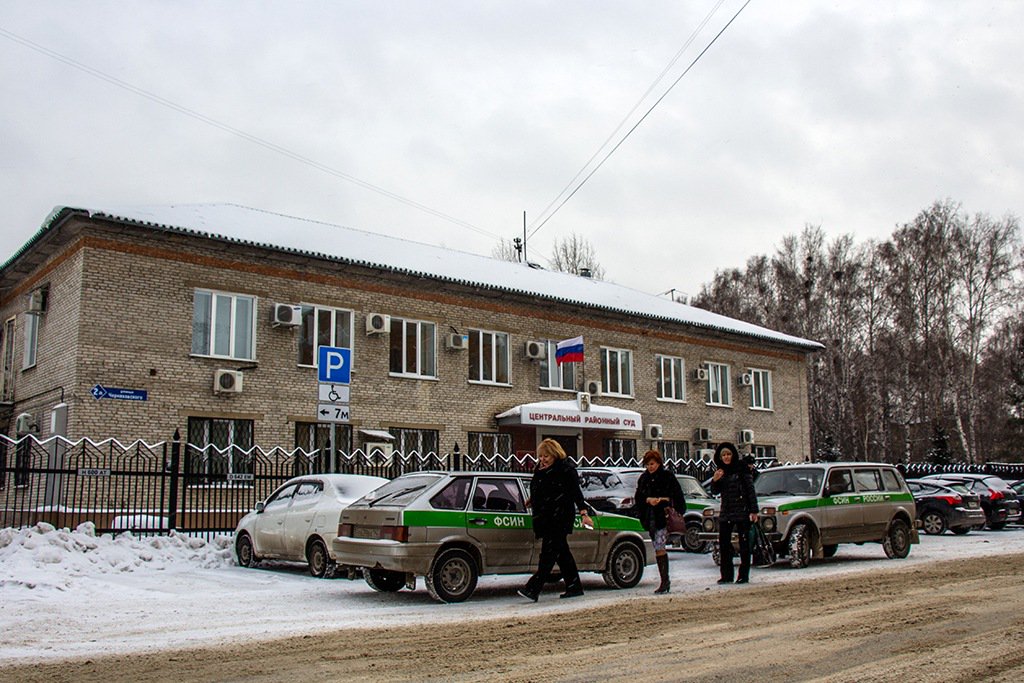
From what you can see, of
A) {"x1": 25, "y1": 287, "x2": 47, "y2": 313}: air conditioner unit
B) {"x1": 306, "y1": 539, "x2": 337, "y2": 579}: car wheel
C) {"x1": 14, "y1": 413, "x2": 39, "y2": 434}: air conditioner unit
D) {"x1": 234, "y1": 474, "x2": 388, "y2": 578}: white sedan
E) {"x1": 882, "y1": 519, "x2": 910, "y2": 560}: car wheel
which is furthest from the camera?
{"x1": 25, "y1": 287, "x2": 47, "y2": 313}: air conditioner unit

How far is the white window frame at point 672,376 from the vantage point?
30969 mm

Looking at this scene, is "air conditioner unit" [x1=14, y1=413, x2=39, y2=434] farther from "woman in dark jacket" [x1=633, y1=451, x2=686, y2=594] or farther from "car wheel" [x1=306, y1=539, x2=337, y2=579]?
"woman in dark jacket" [x1=633, y1=451, x2=686, y2=594]

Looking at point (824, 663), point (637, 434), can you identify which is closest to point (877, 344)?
point (637, 434)

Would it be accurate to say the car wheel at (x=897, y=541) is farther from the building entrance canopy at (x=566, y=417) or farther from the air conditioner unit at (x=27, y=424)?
the air conditioner unit at (x=27, y=424)

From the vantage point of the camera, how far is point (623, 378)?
2983cm

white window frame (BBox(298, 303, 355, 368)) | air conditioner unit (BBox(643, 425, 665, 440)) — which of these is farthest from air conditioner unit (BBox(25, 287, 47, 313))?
air conditioner unit (BBox(643, 425, 665, 440))

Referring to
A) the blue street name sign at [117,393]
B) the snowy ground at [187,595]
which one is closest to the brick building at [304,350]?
the blue street name sign at [117,393]

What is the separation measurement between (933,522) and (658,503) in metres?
13.2

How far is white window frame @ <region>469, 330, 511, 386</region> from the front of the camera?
2597cm

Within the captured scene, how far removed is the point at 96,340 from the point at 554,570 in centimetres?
1210

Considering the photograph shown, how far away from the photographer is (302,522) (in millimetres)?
13156

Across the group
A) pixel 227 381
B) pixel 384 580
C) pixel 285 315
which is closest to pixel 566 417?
pixel 285 315

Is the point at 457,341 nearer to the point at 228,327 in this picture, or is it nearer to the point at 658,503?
the point at 228,327

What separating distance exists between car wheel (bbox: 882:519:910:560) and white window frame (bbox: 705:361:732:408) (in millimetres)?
17243
